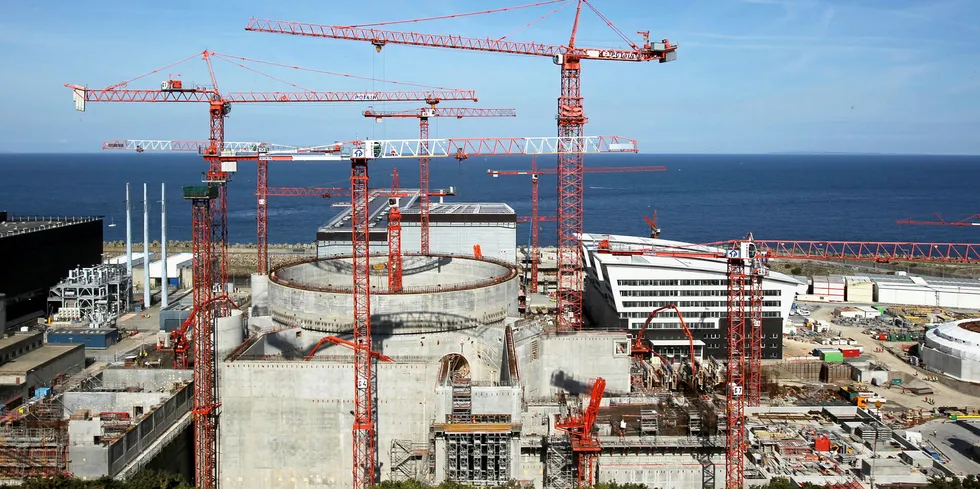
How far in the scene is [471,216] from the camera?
69125 mm

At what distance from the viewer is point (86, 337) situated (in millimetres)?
51250

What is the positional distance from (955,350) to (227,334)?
144 ft

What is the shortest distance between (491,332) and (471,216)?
94.5 ft

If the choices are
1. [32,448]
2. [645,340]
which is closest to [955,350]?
[645,340]

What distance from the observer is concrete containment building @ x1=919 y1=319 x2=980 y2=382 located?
164 ft

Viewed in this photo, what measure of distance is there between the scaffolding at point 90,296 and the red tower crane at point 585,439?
38.8 m

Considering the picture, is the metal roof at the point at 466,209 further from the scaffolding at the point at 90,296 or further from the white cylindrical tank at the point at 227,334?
the white cylindrical tank at the point at 227,334

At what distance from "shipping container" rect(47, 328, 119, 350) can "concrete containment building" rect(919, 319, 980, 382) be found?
176 ft

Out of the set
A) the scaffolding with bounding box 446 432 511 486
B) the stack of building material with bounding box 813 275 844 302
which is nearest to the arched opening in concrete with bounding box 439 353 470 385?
the scaffolding with bounding box 446 432 511 486

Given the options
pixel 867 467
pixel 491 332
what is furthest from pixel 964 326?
pixel 491 332

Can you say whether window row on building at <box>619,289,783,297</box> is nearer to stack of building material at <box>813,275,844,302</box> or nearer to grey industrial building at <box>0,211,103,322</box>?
stack of building material at <box>813,275,844,302</box>

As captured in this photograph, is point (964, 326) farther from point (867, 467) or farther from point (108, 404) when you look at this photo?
point (108, 404)

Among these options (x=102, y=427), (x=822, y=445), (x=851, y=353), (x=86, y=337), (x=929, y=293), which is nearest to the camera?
(x=102, y=427)

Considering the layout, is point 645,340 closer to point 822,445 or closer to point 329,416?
point 822,445
